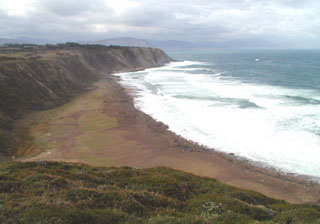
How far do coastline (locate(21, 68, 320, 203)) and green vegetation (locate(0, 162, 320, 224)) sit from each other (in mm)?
5273

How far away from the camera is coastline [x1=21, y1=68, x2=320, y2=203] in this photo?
1512 centimetres

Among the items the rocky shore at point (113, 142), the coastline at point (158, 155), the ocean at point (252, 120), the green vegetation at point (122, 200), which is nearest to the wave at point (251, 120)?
the ocean at point (252, 120)

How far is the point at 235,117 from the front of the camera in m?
28.8

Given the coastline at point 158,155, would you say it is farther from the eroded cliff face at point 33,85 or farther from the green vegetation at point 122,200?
the green vegetation at point 122,200

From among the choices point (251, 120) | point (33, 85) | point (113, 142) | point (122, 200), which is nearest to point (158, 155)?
point (113, 142)

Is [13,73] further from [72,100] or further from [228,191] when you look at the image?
[228,191]

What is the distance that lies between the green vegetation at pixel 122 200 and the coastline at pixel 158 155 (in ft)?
17.3

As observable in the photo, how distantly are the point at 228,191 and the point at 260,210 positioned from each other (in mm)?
2192

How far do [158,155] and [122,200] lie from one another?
12436 mm

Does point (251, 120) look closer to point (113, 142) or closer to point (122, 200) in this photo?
point (113, 142)

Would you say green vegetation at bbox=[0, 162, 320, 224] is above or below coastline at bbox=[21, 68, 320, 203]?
above

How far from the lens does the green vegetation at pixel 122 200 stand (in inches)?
244

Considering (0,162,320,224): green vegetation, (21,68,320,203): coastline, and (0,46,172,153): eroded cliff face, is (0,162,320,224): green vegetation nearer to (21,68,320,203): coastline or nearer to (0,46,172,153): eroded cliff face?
(21,68,320,203): coastline

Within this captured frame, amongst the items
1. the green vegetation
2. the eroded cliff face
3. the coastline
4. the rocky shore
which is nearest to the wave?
the coastline
